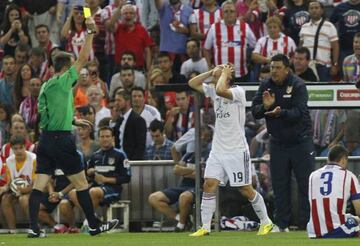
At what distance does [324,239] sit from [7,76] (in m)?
11.0

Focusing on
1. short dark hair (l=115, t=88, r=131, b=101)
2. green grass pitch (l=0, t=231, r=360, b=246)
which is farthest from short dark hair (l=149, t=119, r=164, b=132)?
green grass pitch (l=0, t=231, r=360, b=246)

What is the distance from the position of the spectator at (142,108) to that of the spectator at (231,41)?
165 centimetres

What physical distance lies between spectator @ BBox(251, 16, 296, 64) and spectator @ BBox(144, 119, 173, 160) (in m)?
2.60

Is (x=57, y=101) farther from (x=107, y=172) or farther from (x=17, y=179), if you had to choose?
(x=17, y=179)

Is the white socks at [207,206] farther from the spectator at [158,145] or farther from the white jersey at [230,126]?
the spectator at [158,145]

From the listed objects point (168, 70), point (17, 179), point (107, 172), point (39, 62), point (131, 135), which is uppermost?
point (39, 62)

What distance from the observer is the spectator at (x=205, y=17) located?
25797 mm

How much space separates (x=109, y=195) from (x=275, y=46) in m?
4.65

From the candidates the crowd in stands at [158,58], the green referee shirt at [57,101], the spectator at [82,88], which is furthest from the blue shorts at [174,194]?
the spectator at [82,88]

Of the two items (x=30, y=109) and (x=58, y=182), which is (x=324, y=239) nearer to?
(x=58, y=182)

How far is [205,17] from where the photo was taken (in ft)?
85.5

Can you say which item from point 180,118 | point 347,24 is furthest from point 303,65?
point 180,118

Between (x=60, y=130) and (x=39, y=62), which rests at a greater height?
(x=39, y=62)

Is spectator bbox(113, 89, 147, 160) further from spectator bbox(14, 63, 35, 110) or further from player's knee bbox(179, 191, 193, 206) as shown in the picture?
spectator bbox(14, 63, 35, 110)
